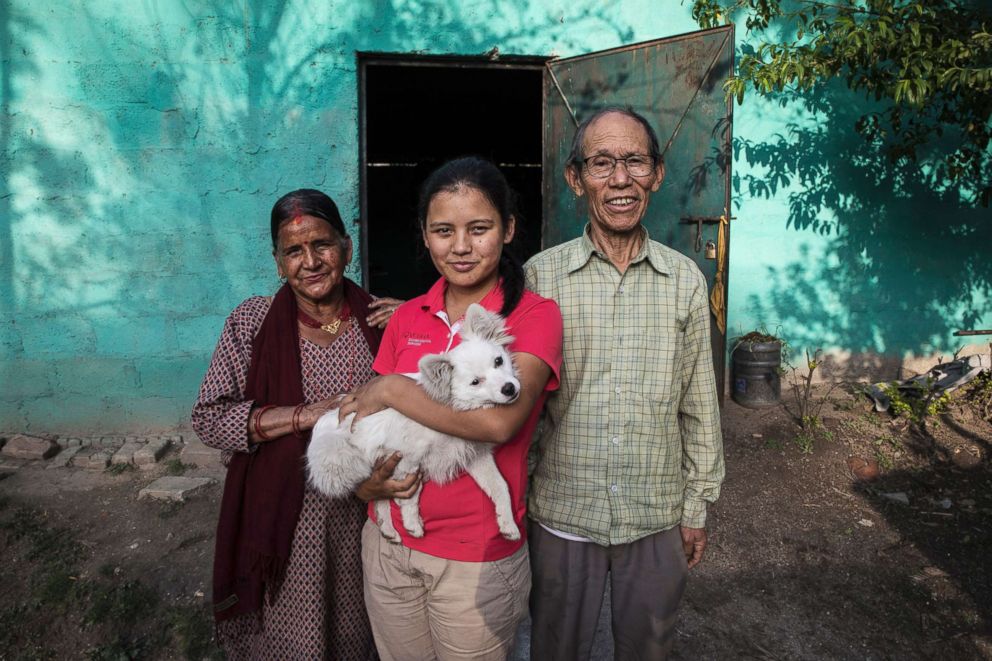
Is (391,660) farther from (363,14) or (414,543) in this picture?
(363,14)

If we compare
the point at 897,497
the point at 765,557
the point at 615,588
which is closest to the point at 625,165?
the point at 615,588

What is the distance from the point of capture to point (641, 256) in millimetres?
2018

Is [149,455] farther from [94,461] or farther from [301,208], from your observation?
[301,208]

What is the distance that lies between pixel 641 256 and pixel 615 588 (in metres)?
1.11

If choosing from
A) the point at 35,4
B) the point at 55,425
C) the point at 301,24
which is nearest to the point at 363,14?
the point at 301,24

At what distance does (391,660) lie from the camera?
6.19ft

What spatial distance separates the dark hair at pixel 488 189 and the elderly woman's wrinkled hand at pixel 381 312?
45 cm

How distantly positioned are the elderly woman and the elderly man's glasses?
3.00 ft

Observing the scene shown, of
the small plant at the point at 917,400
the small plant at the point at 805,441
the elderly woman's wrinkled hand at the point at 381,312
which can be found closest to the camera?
the elderly woman's wrinkled hand at the point at 381,312

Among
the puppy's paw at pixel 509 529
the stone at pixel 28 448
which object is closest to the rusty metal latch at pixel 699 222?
the puppy's paw at pixel 509 529

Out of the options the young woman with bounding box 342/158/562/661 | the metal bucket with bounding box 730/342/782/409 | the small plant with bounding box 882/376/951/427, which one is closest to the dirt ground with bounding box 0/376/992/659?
the small plant with bounding box 882/376/951/427

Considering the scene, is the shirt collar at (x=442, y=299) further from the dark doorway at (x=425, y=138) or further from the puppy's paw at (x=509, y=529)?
the dark doorway at (x=425, y=138)

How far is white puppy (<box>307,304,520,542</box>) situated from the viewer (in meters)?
1.63

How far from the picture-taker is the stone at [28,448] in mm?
5109
